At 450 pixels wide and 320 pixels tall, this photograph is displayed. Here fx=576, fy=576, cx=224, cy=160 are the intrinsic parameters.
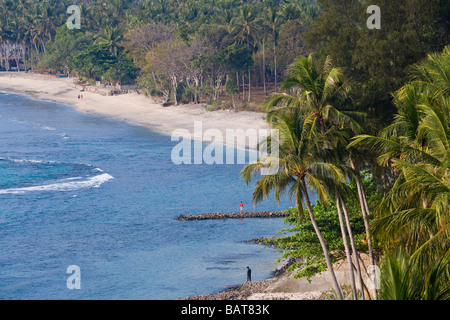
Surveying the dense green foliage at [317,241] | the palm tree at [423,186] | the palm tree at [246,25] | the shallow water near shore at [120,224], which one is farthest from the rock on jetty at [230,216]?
the palm tree at [246,25]

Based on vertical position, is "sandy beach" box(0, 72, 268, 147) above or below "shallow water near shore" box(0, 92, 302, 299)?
above

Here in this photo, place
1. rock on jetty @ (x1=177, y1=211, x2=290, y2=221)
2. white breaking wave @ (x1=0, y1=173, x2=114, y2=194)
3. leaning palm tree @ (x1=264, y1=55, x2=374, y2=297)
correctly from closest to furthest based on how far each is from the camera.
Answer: leaning palm tree @ (x1=264, y1=55, x2=374, y2=297)
rock on jetty @ (x1=177, y1=211, x2=290, y2=221)
white breaking wave @ (x1=0, y1=173, x2=114, y2=194)

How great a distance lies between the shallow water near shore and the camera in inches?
1254

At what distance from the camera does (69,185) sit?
5334 cm

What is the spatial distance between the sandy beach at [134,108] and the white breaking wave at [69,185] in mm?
19350

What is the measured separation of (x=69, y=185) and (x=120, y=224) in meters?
13.1

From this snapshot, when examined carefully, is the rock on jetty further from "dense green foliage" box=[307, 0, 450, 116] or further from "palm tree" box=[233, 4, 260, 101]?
"palm tree" box=[233, 4, 260, 101]

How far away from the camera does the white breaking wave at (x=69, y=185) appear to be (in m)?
52.0

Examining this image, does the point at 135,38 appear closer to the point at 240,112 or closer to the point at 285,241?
the point at 240,112

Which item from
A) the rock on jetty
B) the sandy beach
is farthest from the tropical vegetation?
the sandy beach

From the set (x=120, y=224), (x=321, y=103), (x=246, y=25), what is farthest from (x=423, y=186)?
(x=246, y=25)

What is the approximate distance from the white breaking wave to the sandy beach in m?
19.4

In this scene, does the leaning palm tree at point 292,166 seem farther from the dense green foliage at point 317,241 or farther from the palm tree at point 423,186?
the dense green foliage at point 317,241
